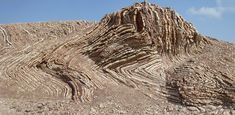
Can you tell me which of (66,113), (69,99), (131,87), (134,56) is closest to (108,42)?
(134,56)

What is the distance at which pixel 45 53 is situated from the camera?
39.9ft

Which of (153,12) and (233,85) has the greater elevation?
(153,12)

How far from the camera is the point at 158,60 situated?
1249cm

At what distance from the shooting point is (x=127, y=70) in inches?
474

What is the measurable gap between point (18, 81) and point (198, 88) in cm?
417

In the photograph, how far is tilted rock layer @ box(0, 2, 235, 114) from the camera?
10500 mm

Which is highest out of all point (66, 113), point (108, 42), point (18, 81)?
point (108, 42)

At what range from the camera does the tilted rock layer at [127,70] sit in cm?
1050

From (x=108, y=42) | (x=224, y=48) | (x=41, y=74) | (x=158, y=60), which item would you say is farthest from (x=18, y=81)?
(x=224, y=48)

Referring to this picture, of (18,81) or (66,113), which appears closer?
(66,113)

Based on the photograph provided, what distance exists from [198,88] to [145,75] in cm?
153

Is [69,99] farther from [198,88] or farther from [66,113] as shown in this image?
[198,88]

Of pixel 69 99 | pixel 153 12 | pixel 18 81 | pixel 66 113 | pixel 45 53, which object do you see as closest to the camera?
pixel 66 113

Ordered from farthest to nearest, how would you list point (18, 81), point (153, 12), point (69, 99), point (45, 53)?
point (153, 12) < point (45, 53) < point (18, 81) < point (69, 99)
